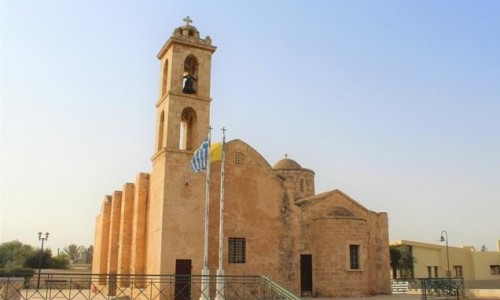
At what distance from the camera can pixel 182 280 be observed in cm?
2094

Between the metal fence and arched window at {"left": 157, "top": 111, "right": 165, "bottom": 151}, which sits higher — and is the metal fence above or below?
below

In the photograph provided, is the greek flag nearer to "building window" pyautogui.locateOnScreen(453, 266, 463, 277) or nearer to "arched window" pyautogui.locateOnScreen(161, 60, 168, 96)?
"arched window" pyautogui.locateOnScreen(161, 60, 168, 96)

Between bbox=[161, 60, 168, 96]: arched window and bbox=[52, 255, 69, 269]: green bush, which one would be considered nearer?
bbox=[161, 60, 168, 96]: arched window

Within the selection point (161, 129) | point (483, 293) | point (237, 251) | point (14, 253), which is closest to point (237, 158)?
point (161, 129)

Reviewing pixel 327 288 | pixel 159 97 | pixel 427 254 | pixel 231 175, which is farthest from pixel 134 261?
pixel 427 254

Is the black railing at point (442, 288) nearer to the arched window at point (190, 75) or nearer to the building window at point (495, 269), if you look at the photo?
the arched window at point (190, 75)

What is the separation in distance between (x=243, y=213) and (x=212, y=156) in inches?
172

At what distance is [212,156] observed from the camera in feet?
69.2

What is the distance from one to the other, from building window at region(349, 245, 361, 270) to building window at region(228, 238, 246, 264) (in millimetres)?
5935

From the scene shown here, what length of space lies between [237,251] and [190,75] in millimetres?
8934

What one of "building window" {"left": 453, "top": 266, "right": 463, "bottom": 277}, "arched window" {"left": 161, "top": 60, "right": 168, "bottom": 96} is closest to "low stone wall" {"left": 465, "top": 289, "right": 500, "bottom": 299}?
"arched window" {"left": 161, "top": 60, "right": 168, "bottom": 96}

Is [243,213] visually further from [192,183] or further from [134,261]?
[134,261]

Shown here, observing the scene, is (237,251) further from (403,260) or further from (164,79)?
(403,260)

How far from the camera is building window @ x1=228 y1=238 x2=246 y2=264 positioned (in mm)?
23439
